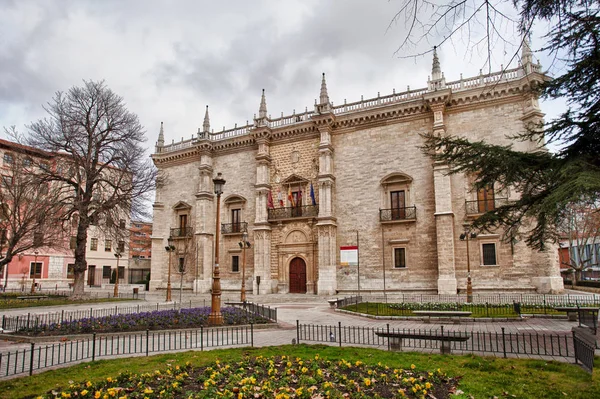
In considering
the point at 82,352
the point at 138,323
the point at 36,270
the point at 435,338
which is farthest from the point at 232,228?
the point at 435,338

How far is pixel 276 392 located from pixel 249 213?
27.5 meters

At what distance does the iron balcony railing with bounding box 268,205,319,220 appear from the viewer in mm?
29516

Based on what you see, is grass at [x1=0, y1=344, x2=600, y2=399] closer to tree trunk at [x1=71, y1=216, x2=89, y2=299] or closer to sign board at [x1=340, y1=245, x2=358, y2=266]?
sign board at [x1=340, y1=245, x2=358, y2=266]

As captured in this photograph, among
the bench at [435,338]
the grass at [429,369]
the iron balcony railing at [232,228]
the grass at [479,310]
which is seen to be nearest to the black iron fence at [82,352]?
the grass at [429,369]

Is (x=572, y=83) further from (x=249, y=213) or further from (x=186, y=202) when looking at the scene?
(x=186, y=202)

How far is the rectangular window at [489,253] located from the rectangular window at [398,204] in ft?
17.0

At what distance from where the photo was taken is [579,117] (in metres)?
9.13

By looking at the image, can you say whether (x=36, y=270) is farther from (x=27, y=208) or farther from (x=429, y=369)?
(x=429, y=369)

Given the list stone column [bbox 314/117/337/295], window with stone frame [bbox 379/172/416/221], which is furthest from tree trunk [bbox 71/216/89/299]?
window with stone frame [bbox 379/172/416/221]

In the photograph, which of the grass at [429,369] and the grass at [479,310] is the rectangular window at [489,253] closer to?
the grass at [479,310]

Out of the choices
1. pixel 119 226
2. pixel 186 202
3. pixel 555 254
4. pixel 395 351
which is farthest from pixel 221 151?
pixel 395 351

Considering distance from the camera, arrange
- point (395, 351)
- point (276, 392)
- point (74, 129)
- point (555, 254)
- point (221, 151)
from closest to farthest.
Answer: point (276, 392) → point (395, 351) → point (555, 254) → point (74, 129) → point (221, 151)

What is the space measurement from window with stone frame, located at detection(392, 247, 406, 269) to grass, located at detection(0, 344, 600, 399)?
18.1m

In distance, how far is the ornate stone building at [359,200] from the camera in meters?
24.3
